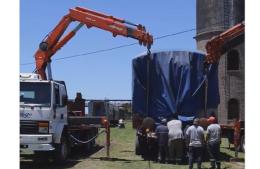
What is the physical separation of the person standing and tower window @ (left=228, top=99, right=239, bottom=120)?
26.1 meters

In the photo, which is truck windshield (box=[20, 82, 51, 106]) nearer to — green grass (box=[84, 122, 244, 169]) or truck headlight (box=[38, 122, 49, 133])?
truck headlight (box=[38, 122, 49, 133])

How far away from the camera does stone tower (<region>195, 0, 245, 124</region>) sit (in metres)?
42.8

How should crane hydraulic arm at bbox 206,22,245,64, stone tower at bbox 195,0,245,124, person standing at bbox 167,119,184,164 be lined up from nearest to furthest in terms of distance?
1. person standing at bbox 167,119,184,164
2. crane hydraulic arm at bbox 206,22,245,64
3. stone tower at bbox 195,0,245,124

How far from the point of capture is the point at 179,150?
17688 millimetres

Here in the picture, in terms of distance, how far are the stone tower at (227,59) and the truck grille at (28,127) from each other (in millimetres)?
28443

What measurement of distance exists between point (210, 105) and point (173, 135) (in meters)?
2.55

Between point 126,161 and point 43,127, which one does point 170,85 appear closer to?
point 126,161

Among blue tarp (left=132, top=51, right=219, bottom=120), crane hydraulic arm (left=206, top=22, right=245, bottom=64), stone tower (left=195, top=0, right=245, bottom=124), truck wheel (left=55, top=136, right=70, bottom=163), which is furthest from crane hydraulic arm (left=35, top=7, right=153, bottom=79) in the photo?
A: stone tower (left=195, top=0, right=245, bottom=124)

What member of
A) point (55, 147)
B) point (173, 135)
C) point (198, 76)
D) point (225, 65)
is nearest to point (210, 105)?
point (198, 76)

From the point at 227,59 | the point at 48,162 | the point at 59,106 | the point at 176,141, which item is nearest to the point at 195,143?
the point at 176,141

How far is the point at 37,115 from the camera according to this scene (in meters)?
15.7

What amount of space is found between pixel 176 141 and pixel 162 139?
1.56 ft

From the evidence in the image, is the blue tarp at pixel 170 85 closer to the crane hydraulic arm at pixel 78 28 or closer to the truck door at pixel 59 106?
the crane hydraulic arm at pixel 78 28
